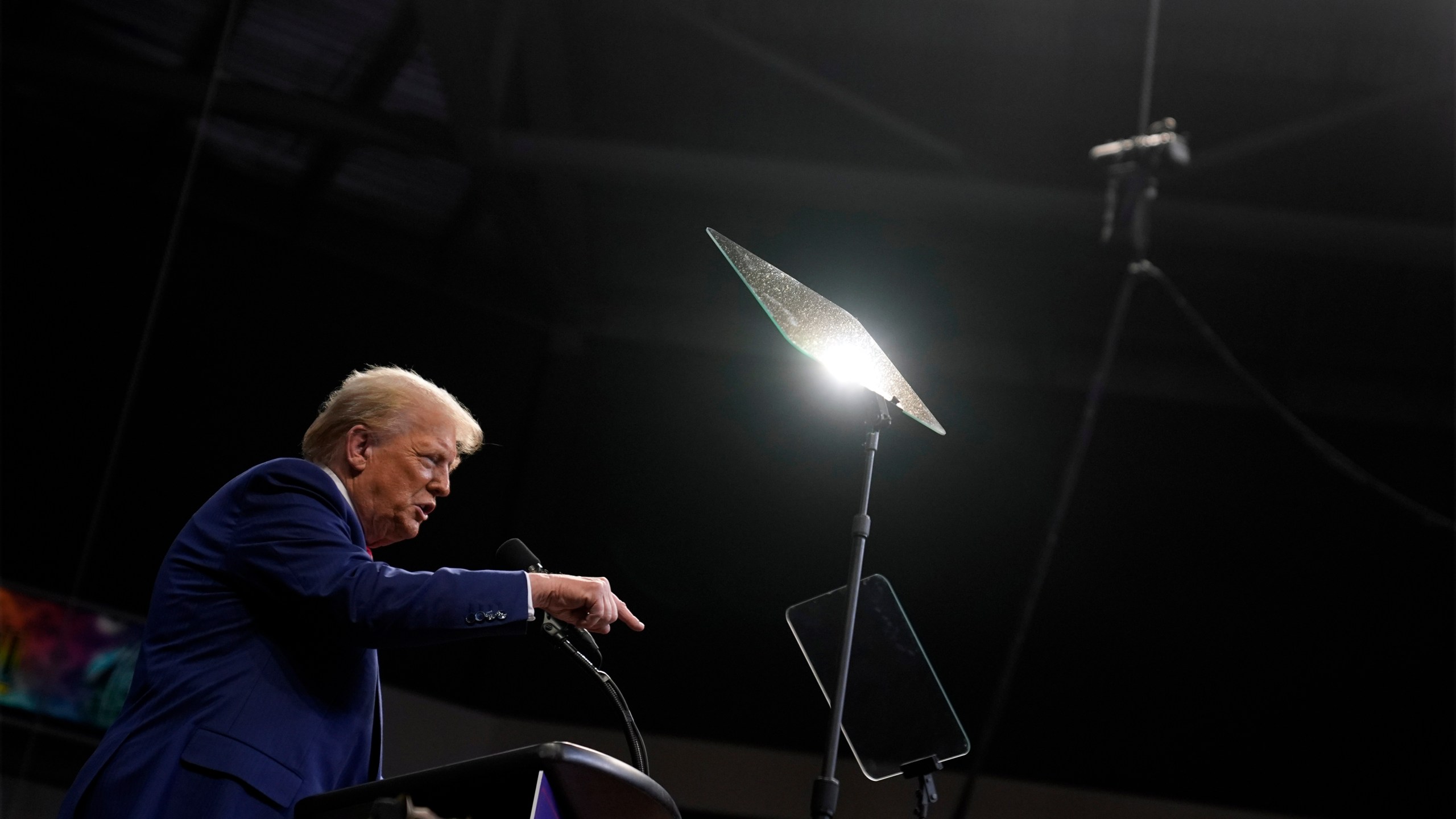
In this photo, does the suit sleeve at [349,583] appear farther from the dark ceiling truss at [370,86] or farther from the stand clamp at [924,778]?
the dark ceiling truss at [370,86]

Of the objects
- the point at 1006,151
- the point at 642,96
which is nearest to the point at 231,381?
the point at 642,96

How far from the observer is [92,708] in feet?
14.2

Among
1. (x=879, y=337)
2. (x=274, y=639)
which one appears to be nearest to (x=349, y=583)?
(x=274, y=639)

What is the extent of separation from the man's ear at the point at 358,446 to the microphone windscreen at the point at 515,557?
204 millimetres

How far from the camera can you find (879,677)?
5.33ft

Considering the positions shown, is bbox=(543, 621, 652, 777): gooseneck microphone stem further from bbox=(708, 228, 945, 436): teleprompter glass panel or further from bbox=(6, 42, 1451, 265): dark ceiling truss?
bbox=(6, 42, 1451, 265): dark ceiling truss

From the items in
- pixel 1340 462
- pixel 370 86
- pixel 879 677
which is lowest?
pixel 879 677

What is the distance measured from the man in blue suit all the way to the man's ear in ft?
0.28

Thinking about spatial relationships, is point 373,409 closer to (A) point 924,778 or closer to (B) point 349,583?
(B) point 349,583

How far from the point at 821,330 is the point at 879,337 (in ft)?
15.3

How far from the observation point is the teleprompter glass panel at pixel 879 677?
159 centimetres

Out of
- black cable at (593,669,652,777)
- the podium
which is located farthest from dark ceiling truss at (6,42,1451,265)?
the podium

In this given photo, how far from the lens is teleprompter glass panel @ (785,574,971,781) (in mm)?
1590

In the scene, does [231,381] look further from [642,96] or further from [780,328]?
[780,328]
